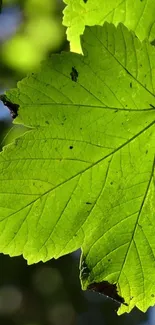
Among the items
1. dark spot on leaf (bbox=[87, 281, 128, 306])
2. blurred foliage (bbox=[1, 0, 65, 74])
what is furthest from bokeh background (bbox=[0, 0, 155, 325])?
dark spot on leaf (bbox=[87, 281, 128, 306])

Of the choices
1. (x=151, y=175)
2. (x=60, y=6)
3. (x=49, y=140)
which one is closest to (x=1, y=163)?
(x=49, y=140)

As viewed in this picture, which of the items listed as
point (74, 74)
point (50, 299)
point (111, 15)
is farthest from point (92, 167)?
point (50, 299)

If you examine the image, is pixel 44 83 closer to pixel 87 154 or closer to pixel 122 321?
pixel 87 154

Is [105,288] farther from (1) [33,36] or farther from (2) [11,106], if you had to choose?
(1) [33,36]

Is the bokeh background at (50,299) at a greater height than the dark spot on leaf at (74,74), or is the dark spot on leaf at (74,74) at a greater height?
the dark spot on leaf at (74,74)

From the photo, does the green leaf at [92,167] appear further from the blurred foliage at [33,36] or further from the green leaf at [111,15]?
the blurred foliage at [33,36]

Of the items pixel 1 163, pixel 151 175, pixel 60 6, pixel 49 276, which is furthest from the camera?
pixel 49 276

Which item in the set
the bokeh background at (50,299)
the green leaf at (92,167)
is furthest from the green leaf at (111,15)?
the bokeh background at (50,299)
